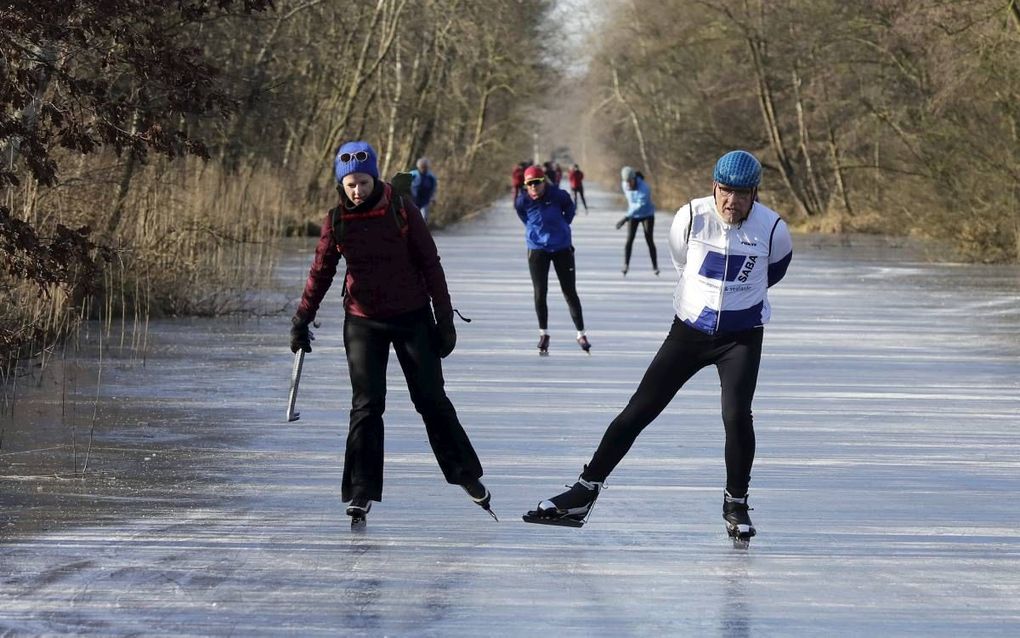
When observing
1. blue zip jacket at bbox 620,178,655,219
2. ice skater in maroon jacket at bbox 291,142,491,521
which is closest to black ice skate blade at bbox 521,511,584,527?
ice skater in maroon jacket at bbox 291,142,491,521

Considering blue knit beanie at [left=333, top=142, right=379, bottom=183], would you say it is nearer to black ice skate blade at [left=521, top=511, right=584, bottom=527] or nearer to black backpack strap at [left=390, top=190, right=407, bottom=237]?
black backpack strap at [left=390, top=190, right=407, bottom=237]

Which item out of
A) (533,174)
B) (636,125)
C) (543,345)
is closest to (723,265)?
(543,345)

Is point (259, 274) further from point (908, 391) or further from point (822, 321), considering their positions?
point (908, 391)

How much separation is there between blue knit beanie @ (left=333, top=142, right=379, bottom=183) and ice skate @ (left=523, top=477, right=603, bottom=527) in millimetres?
1489

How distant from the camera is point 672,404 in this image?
482 inches

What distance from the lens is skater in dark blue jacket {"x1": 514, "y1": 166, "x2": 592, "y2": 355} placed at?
15.9m

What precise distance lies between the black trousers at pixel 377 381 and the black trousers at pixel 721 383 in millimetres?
636

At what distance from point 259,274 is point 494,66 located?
3758cm

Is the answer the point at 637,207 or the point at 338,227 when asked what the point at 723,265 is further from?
the point at 637,207

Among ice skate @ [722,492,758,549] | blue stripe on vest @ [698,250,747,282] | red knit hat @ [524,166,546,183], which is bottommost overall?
ice skate @ [722,492,758,549]

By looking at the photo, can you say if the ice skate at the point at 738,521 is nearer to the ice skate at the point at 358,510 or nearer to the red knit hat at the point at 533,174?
the ice skate at the point at 358,510

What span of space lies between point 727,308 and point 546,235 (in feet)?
28.1

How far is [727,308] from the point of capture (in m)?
7.59

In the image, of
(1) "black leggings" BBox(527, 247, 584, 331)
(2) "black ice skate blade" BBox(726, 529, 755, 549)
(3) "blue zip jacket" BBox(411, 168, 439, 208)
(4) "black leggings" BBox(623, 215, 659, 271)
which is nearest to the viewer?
(2) "black ice skate blade" BBox(726, 529, 755, 549)
